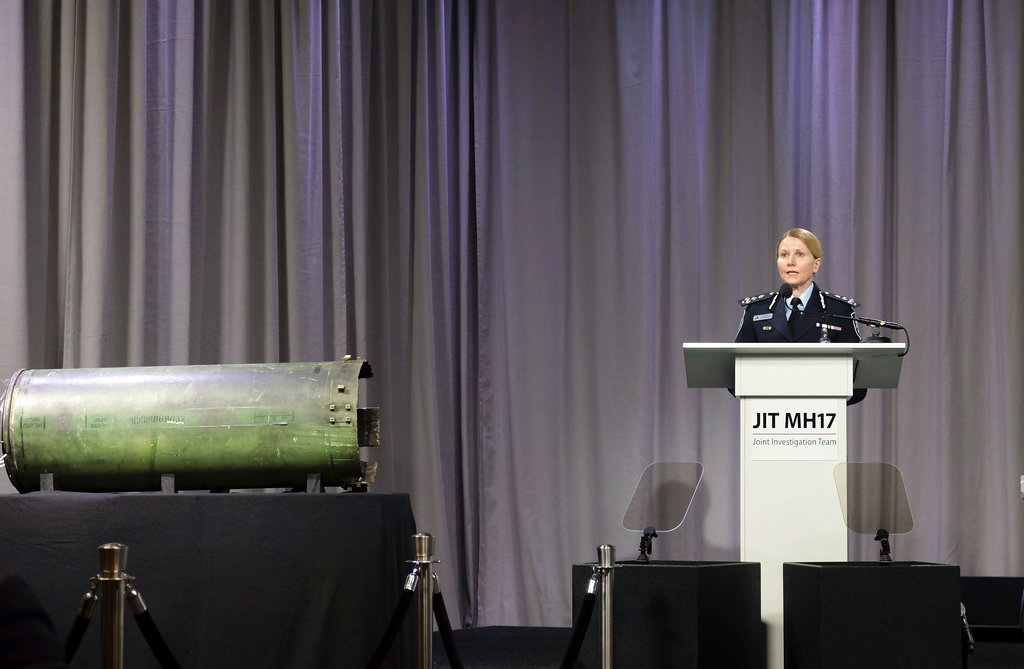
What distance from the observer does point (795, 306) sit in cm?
443

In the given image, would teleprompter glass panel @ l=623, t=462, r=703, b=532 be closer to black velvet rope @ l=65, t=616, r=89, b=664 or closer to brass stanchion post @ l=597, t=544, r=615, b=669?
brass stanchion post @ l=597, t=544, r=615, b=669

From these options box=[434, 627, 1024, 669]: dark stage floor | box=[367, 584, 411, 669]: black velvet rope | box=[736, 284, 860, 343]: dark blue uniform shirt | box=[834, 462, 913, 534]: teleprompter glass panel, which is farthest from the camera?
box=[434, 627, 1024, 669]: dark stage floor

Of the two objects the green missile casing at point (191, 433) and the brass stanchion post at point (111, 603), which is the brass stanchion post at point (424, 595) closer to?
the green missile casing at point (191, 433)

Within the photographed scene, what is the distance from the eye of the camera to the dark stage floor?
4.81 m

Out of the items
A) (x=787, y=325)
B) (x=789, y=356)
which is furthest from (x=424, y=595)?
(x=787, y=325)

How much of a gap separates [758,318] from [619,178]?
2183 millimetres

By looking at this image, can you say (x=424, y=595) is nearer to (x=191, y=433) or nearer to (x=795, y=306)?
(x=191, y=433)

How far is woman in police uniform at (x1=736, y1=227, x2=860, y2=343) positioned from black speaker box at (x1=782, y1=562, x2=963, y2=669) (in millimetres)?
1283

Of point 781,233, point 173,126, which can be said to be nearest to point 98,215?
point 173,126

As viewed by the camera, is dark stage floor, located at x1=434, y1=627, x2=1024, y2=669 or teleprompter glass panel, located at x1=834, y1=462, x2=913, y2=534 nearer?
teleprompter glass panel, located at x1=834, y1=462, x2=913, y2=534

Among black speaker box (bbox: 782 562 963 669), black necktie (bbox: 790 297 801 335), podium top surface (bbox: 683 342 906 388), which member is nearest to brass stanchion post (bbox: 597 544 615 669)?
black speaker box (bbox: 782 562 963 669)

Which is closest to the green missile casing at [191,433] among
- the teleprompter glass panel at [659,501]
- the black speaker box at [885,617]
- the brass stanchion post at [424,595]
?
the brass stanchion post at [424,595]

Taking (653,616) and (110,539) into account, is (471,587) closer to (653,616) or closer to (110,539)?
(653,616)

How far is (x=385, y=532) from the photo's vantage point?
291 cm
